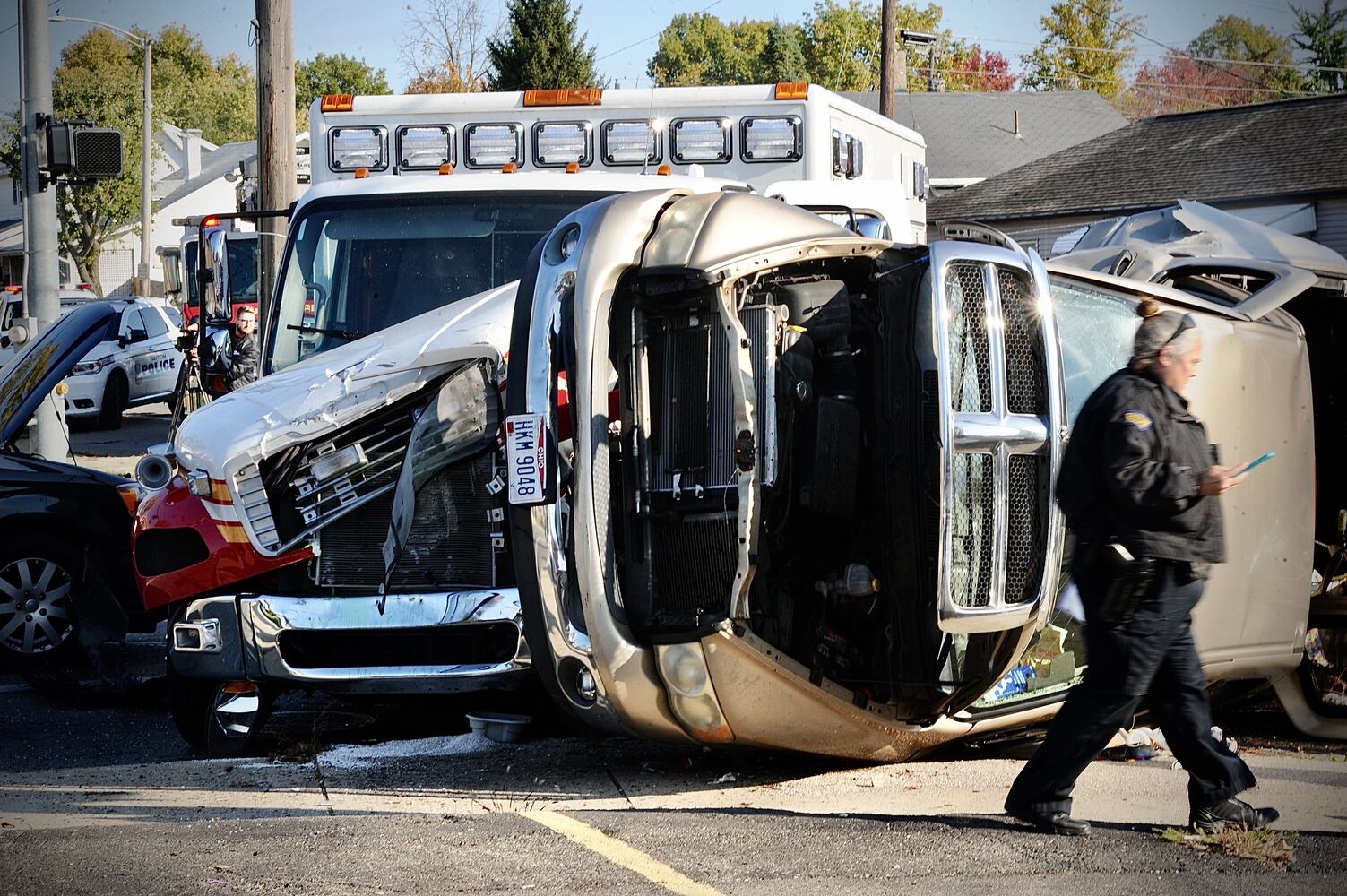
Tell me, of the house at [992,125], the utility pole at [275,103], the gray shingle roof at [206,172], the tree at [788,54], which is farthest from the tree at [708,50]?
the utility pole at [275,103]

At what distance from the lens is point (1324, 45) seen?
41656 mm

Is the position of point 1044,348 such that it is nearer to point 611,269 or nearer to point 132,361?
point 611,269

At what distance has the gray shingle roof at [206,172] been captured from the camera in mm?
58906

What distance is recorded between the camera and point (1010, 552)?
495 cm

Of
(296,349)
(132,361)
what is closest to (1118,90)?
(132,361)

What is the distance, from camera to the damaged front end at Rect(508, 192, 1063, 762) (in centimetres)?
494

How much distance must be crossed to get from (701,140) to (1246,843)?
6191 millimetres

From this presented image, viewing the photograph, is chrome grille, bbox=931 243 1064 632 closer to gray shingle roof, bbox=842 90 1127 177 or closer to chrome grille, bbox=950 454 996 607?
chrome grille, bbox=950 454 996 607

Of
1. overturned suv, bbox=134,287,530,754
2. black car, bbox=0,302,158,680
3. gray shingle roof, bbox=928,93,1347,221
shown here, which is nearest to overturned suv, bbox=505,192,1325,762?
overturned suv, bbox=134,287,530,754

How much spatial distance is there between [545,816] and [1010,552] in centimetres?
182

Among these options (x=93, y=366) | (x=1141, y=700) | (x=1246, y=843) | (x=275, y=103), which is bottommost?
(x=1246, y=843)

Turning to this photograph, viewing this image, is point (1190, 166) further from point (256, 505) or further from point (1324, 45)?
point (256, 505)

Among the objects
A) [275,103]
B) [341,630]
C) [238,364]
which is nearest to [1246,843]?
[341,630]

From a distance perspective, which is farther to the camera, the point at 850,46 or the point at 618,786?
the point at 850,46
